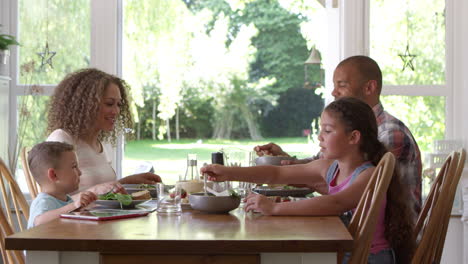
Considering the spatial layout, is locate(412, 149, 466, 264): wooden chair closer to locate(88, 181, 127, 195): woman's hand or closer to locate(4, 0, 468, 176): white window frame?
locate(88, 181, 127, 195): woman's hand

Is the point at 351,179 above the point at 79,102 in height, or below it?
below

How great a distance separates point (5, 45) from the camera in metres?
4.05

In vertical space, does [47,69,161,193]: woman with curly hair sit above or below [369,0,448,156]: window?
below

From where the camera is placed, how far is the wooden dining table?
1.51m

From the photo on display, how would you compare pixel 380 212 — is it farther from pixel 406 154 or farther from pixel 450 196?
pixel 406 154

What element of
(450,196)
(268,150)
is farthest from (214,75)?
(450,196)

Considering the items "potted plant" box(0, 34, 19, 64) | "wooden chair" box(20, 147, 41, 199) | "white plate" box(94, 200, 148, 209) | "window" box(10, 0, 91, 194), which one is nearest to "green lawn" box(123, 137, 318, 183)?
"window" box(10, 0, 91, 194)

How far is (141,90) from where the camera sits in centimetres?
1448

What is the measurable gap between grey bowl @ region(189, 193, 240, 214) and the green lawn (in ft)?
32.8

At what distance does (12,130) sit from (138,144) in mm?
10497

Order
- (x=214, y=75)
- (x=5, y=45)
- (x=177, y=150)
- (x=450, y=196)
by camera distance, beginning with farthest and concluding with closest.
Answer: (x=214, y=75) < (x=177, y=150) < (x=5, y=45) < (x=450, y=196)

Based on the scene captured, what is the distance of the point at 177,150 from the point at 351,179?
12.6 metres

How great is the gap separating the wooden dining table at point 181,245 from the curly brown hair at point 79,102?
1405 millimetres

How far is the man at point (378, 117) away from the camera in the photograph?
2.60 m
